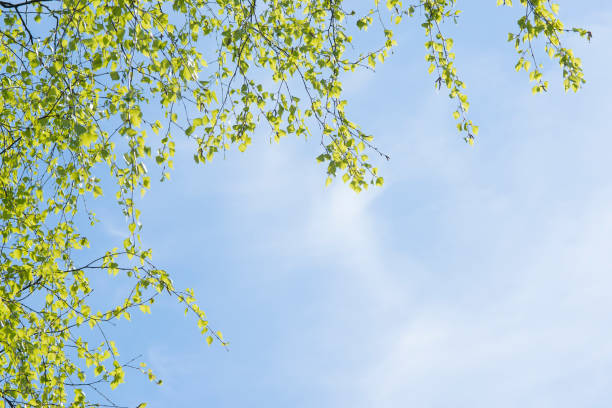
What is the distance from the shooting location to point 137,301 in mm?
6668

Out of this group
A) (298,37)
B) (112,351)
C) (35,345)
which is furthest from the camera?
(298,37)

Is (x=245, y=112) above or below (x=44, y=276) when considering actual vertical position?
above

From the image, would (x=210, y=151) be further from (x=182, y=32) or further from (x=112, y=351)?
(x=112, y=351)

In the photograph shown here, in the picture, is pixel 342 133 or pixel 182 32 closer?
pixel 182 32

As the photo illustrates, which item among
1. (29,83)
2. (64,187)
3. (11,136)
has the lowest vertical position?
(64,187)

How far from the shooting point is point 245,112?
7.05 m

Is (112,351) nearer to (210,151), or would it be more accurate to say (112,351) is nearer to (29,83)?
(210,151)

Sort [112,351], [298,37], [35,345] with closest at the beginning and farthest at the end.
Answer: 1. [35,345]
2. [112,351]
3. [298,37]

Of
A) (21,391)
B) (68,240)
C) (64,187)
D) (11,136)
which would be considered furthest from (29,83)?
(21,391)

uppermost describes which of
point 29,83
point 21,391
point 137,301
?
point 29,83

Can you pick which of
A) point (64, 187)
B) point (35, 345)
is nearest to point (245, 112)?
point (64, 187)

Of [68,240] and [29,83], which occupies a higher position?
[29,83]

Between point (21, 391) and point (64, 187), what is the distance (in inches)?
90.6

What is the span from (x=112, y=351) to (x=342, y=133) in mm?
3296
